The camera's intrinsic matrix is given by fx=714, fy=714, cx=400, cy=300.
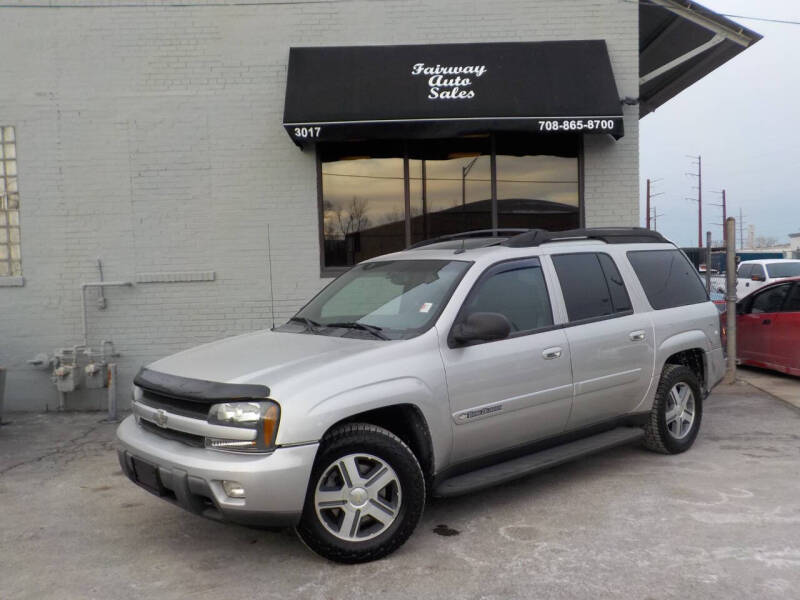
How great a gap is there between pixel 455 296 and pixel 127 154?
5.80 meters

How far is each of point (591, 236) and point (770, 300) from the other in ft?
18.9

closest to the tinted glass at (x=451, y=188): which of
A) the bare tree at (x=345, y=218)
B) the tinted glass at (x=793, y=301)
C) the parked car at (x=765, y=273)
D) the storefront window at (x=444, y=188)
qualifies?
the storefront window at (x=444, y=188)

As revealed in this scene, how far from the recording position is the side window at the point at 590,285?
208 inches

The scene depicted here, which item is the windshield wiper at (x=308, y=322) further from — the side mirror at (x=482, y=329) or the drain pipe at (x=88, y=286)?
the drain pipe at (x=88, y=286)

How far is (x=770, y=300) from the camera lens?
33.4 feet

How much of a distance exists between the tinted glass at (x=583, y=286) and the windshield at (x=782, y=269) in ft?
49.9

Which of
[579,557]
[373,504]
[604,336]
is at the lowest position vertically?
[579,557]

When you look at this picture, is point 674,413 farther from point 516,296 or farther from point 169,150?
point 169,150

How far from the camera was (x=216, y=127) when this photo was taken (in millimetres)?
8750

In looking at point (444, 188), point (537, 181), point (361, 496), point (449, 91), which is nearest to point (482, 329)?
point (361, 496)

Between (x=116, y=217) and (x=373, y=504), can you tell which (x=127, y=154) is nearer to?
(x=116, y=217)

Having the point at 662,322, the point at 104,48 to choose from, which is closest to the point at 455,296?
the point at 662,322

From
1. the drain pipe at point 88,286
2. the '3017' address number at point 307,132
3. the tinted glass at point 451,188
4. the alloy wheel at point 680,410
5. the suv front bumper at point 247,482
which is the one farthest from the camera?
the tinted glass at point 451,188

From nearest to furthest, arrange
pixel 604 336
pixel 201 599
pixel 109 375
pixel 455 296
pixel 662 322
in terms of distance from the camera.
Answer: pixel 201 599
pixel 455 296
pixel 604 336
pixel 662 322
pixel 109 375
